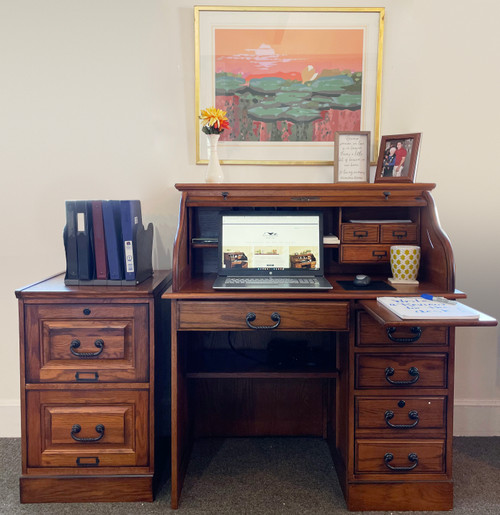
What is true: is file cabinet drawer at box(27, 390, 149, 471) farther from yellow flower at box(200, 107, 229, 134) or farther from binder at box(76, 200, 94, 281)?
yellow flower at box(200, 107, 229, 134)

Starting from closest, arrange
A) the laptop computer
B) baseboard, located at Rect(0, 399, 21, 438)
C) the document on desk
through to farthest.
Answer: the document on desk → the laptop computer → baseboard, located at Rect(0, 399, 21, 438)

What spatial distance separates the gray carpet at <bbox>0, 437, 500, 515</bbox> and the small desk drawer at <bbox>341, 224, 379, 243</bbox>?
0.94 m

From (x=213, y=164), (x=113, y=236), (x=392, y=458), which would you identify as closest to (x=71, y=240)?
(x=113, y=236)

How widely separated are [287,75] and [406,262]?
3.18 ft

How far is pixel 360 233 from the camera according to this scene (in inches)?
77.8

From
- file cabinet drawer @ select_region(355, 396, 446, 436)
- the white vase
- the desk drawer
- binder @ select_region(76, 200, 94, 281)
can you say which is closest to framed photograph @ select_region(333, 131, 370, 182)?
the white vase

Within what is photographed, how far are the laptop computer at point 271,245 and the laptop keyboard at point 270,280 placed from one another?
25 mm

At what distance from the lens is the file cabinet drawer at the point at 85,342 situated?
175 cm

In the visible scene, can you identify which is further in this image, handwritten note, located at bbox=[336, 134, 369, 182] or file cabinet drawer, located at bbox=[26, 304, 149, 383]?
handwritten note, located at bbox=[336, 134, 369, 182]

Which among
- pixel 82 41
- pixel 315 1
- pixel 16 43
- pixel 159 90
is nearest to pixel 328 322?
pixel 159 90

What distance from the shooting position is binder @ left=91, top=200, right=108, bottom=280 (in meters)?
1.82

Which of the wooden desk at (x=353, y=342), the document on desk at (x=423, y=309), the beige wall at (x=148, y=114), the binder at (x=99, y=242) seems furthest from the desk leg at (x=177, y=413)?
the document on desk at (x=423, y=309)

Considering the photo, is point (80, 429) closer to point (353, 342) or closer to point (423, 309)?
point (353, 342)

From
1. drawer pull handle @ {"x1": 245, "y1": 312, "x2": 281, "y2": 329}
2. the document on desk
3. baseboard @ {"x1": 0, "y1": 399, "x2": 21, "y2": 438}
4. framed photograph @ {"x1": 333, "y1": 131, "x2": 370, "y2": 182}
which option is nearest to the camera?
the document on desk
